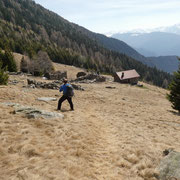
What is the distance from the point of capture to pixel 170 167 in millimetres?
6785

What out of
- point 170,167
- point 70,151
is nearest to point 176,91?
point 170,167

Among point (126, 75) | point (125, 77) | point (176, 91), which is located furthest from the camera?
point (126, 75)

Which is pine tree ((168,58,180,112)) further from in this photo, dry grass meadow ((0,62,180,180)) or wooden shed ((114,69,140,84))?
wooden shed ((114,69,140,84))

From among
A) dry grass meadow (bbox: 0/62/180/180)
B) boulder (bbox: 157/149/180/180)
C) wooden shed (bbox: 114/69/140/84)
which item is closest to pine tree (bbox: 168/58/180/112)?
dry grass meadow (bbox: 0/62/180/180)

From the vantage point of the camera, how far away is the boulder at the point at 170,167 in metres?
6.29

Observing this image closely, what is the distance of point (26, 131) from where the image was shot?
8688mm

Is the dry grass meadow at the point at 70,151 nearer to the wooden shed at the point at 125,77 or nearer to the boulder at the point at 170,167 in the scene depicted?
the boulder at the point at 170,167

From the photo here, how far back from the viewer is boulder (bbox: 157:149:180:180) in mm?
6293

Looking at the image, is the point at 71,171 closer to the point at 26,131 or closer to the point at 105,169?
the point at 105,169

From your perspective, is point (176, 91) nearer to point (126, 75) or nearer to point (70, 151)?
point (70, 151)

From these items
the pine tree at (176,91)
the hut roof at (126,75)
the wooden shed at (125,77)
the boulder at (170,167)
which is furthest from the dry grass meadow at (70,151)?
the hut roof at (126,75)

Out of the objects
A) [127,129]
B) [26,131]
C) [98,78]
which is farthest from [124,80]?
[26,131]

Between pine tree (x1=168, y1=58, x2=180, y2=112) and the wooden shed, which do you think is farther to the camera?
the wooden shed

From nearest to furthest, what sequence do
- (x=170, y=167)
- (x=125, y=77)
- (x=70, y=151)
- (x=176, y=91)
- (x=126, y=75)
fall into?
(x=170, y=167) → (x=70, y=151) → (x=176, y=91) → (x=125, y=77) → (x=126, y=75)
